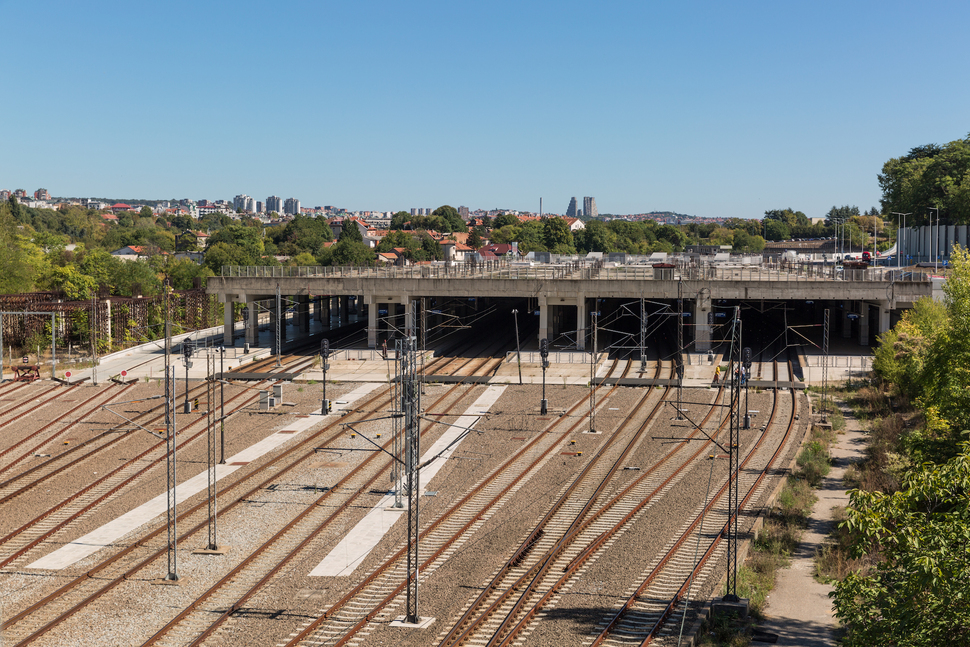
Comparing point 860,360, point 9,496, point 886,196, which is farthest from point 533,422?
point 886,196

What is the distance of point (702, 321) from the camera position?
60.5 m

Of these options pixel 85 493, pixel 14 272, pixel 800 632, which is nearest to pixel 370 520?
pixel 85 493

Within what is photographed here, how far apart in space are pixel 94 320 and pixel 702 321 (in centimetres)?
3919

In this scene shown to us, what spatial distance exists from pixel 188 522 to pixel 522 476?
1099 cm

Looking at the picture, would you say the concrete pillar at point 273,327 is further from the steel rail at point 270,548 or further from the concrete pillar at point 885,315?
the concrete pillar at point 885,315

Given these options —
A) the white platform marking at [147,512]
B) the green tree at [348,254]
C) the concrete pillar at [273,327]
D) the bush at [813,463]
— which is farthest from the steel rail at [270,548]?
the green tree at [348,254]

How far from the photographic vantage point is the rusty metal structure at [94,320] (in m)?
64.5

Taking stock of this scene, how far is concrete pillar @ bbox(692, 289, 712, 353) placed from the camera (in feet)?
196

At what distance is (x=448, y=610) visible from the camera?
2145cm

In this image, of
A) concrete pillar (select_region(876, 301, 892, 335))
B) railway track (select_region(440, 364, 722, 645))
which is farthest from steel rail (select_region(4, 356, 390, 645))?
concrete pillar (select_region(876, 301, 892, 335))

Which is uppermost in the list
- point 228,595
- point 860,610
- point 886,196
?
point 886,196

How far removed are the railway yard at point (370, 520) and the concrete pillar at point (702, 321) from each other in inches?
466

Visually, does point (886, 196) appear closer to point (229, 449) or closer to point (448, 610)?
point (229, 449)

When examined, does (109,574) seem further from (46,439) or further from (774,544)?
(46,439)
